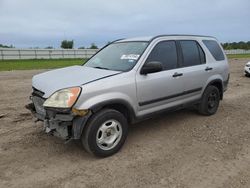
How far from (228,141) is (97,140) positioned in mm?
2336

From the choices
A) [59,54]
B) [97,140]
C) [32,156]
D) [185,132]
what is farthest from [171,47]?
[59,54]

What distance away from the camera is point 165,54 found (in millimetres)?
4984

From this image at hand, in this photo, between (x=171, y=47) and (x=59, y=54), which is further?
(x=59, y=54)

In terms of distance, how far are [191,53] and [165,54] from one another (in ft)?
2.83

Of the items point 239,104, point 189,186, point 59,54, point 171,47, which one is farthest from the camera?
point 59,54

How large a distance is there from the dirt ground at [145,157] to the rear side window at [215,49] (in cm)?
145

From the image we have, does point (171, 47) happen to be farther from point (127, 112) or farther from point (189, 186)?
point (189, 186)

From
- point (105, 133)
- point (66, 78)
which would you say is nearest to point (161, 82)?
point (105, 133)

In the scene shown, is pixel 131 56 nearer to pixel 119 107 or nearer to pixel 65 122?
pixel 119 107

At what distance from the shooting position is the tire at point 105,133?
12.6 feet

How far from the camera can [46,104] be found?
12.3 feet

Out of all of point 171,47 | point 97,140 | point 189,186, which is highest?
point 171,47

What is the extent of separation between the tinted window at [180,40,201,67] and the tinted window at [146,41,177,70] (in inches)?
11.1

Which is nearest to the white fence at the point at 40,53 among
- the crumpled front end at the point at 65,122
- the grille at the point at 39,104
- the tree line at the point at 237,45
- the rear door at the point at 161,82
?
the grille at the point at 39,104
